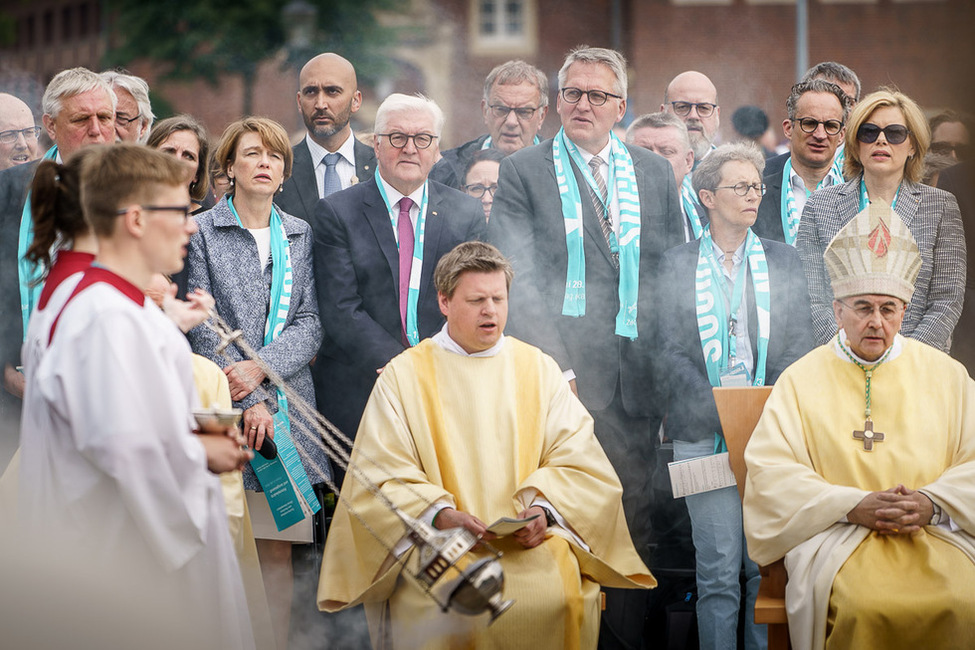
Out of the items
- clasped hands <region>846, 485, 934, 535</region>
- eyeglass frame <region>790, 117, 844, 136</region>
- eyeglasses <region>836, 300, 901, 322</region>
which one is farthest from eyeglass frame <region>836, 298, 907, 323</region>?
eyeglass frame <region>790, 117, 844, 136</region>

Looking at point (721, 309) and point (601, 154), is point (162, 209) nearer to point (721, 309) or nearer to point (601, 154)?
point (601, 154)

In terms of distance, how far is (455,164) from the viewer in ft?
15.5

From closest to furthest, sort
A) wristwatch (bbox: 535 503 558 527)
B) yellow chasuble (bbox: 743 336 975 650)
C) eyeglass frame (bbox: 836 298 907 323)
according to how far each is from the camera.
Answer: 1. yellow chasuble (bbox: 743 336 975 650)
2. wristwatch (bbox: 535 503 558 527)
3. eyeglass frame (bbox: 836 298 907 323)

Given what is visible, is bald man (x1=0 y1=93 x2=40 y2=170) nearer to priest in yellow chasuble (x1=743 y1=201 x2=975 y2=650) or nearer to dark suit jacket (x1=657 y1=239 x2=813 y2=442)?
dark suit jacket (x1=657 y1=239 x2=813 y2=442)

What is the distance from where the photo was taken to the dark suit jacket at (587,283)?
4.22 meters

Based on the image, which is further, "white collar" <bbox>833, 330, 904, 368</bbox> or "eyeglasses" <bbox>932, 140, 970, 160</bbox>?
"eyeglasses" <bbox>932, 140, 970, 160</bbox>

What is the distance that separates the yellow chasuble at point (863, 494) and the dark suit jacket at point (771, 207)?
0.83 m

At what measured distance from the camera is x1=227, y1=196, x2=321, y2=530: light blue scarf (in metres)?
3.75

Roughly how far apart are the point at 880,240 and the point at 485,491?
162cm

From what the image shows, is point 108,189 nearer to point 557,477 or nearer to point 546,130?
point 557,477

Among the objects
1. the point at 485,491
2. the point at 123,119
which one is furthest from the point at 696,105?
the point at 123,119

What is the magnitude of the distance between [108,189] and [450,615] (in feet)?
5.57

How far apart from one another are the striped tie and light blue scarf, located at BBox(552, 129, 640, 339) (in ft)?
0.05

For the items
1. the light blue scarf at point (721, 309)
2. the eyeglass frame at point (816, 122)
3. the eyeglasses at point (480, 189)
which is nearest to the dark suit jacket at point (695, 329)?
the light blue scarf at point (721, 309)
